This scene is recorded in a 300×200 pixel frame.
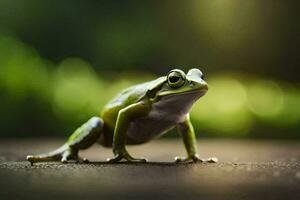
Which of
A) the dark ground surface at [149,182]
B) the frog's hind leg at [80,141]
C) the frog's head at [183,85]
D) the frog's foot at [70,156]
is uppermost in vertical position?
the frog's head at [183,85]

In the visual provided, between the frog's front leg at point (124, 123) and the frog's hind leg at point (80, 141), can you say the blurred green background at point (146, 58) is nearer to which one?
the frog's hind leg at point (80, 141)

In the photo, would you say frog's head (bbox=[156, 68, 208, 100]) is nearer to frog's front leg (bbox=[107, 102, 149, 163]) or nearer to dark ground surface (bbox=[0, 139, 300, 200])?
frog's front leg (bbox=[107, 102, 149, 163])

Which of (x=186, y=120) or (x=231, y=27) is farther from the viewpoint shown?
(x=231, y=27)

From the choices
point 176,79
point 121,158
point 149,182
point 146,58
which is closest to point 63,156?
point 121,158

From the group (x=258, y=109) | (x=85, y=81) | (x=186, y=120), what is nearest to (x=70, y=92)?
(x=85, y=81)

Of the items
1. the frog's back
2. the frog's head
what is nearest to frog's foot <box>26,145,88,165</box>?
the frog's back

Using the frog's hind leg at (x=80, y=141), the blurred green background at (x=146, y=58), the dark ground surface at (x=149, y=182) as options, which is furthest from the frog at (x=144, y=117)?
the blurred green background at (x=146, y=58)

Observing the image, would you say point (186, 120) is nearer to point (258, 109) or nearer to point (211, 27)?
point (258, 109)
